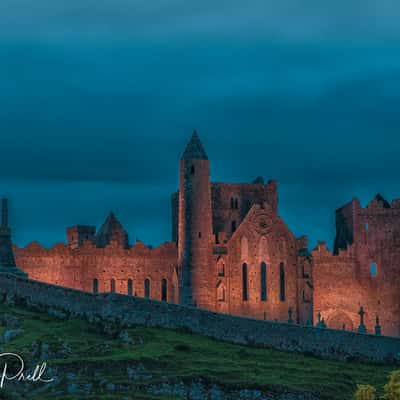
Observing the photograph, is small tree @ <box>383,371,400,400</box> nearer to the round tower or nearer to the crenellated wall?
the round tower

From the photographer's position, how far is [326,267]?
98875 mm

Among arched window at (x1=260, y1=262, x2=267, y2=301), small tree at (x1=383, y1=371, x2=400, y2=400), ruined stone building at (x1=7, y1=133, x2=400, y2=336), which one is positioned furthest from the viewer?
arched window at (x1=260, y1=262, x2=267, y2=301)

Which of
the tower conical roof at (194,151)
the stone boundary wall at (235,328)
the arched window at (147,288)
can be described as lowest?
the stone boundary wall at (235,328)

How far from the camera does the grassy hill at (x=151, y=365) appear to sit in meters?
62.1

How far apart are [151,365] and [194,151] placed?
32.4m

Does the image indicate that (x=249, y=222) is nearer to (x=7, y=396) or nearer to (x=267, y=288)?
(x=267, y=288)

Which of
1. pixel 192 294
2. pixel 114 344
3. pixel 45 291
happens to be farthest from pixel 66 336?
pixel 192 294

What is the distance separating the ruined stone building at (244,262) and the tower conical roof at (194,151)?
8cm

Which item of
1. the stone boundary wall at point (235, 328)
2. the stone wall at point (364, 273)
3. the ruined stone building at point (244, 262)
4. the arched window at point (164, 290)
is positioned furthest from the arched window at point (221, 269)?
the stone boundary wall at point (235, 328)

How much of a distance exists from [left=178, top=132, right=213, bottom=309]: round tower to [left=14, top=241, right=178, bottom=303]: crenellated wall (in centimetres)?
A: 306

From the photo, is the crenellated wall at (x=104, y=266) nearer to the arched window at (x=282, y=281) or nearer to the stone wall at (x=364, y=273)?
the arched window at (x=282, y=281)

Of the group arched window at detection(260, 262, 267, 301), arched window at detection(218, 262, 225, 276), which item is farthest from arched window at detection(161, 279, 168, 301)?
arched window at detection(260, 262, 267, 301)

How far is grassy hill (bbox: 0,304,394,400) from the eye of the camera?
62.1m

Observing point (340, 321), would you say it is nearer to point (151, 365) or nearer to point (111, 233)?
point (111, 233)
